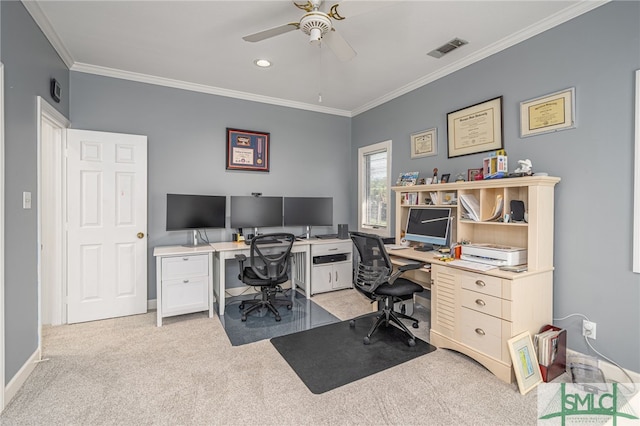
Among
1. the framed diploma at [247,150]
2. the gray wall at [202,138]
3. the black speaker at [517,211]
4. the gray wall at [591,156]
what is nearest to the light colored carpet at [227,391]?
the gray wall at [591,156]

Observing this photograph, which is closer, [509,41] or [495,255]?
[495,255]

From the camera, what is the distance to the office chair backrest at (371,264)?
8.83 ft

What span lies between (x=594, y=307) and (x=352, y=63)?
2960 millimetres

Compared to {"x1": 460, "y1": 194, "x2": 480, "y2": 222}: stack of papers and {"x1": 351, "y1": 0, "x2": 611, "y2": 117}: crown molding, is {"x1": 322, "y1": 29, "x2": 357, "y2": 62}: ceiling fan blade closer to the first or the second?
{"x1": 351, "y1": 0, "x2": 611, "y2": 117}: crown molding

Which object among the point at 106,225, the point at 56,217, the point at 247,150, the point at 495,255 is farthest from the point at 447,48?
the point at 56,217

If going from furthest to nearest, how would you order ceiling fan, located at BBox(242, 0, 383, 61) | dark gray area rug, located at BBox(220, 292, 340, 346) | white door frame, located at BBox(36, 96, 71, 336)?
white door frame, located at BBox(36, 96, 71, 336) → dark gray area rug, located at BBox(220, 292, 340, 346) → ceiling fan, located at BBox(242, 0, 383, 61)

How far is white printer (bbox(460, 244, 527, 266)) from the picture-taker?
2354mm

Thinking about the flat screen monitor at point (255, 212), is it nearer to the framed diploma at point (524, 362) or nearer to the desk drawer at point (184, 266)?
the desk drawer at point (184, 266)

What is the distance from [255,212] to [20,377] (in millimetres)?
2533

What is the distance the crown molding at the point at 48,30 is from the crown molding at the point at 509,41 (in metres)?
3.50

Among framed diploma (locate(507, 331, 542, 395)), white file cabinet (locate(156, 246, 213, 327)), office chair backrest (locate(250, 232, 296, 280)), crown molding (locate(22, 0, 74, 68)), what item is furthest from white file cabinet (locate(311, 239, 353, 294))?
crown molding (locate(22, 0, 74, 68))

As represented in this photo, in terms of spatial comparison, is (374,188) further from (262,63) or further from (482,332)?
(482,332)

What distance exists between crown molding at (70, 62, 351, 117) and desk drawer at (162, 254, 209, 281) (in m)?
2.09

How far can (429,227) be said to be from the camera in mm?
3281
